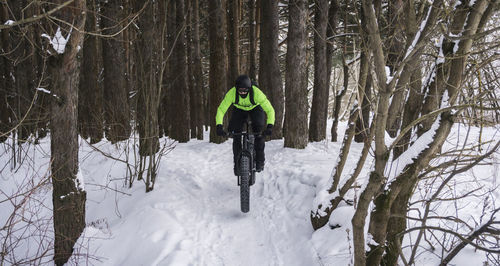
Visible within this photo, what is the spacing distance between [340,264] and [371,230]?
2.32 ft

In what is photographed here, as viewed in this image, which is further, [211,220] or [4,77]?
[4,77]

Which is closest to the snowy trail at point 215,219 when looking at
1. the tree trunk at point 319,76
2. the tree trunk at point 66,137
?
the tree trunk at point 66,137

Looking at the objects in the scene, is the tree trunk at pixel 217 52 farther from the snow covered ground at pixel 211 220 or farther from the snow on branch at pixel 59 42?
the snow on branch at pixel 59 42

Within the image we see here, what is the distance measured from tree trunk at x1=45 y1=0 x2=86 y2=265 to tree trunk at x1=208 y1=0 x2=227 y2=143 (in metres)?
5.15

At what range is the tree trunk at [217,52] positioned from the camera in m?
8.91

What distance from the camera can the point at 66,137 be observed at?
422 centimetres

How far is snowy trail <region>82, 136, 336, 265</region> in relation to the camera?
395cm

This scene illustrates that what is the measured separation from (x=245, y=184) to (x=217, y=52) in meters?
5.28

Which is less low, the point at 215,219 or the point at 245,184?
the point at 245,184

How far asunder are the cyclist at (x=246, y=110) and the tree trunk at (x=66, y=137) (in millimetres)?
2117

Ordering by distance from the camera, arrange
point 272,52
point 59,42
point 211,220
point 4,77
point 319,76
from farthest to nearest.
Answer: point 4,77, point 319,76, point 272,52, point 211,220, point 59,42

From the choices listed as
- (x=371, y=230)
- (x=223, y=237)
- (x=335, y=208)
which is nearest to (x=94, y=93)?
(x=223, y=237)

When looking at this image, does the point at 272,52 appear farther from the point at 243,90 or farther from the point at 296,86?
the point at 243,90

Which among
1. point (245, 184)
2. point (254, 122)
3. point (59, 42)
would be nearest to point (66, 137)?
point (59, 42)
